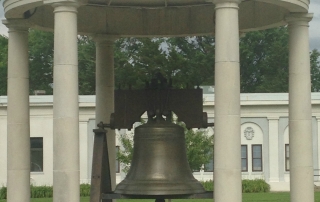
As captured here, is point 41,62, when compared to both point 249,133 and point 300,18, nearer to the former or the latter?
point 249,133

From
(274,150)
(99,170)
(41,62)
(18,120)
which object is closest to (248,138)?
A: (274,150)

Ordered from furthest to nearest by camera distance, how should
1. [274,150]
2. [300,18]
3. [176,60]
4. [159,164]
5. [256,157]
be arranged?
[176,60], [256,157], [274,150], [300,18], [159,164]

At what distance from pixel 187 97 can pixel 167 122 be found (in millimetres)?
→ 817

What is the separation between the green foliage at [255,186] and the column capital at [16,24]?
46182 millimetres

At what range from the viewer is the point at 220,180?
684 inches

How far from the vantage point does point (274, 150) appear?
7250 cm

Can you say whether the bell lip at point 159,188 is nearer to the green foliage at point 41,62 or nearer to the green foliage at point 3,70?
the green foliage at point 3,70

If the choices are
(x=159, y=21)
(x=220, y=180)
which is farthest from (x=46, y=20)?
(x=220, y=180)

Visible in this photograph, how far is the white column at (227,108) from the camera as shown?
57.0 ft

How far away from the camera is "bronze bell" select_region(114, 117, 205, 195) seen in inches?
754

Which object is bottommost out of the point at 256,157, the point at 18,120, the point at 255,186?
the point at 255,186

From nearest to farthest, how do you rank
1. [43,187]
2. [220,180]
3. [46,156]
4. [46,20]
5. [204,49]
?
1. [220,180]
2. [46,20]
3. [43,187]
4. [46,156]
5. [204,49]

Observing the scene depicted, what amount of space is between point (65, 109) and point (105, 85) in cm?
542

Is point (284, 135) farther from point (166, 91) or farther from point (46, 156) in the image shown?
point (166, 91)
